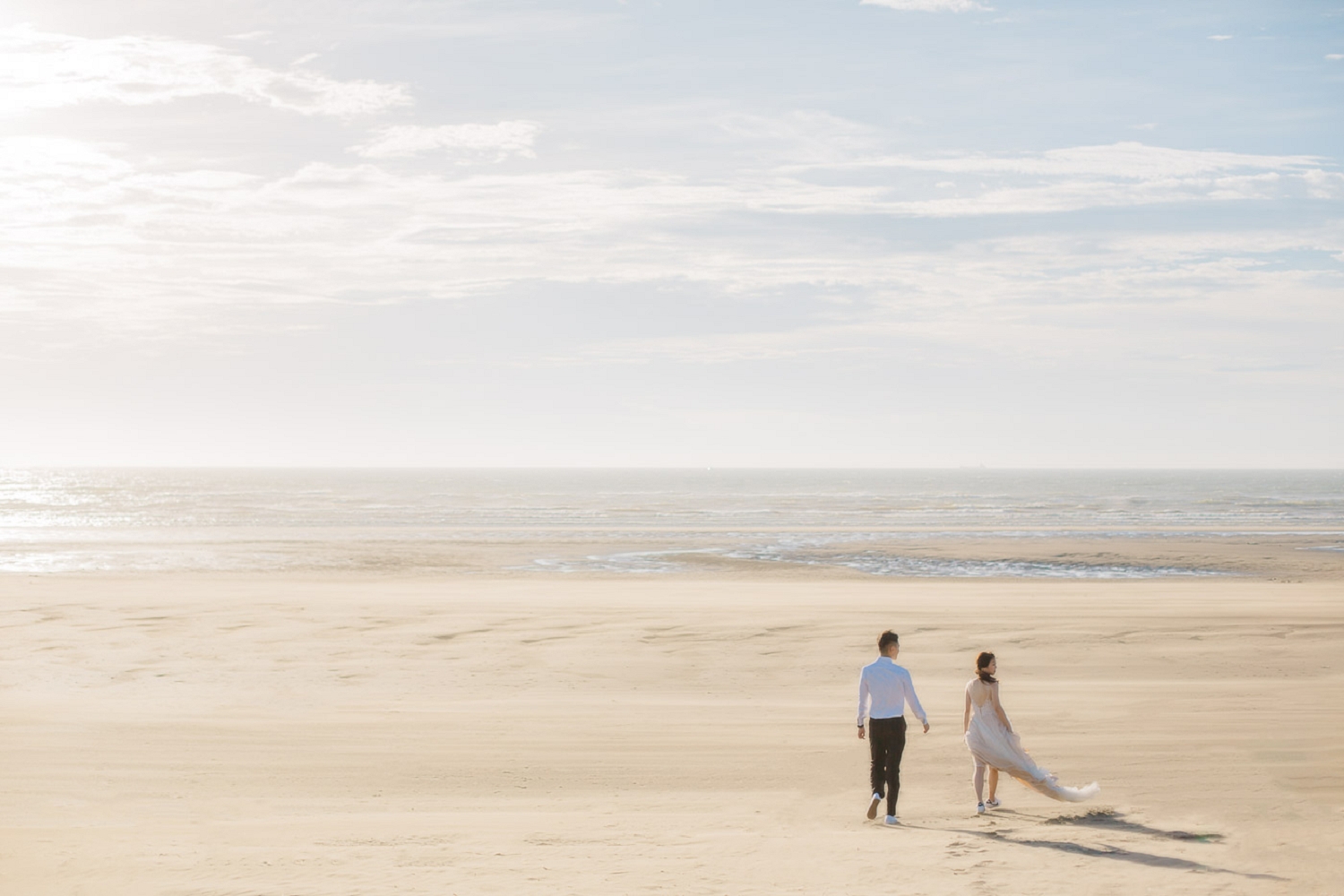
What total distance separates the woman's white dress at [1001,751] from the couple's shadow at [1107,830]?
211 millimetres

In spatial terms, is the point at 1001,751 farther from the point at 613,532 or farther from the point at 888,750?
the point at 613,532

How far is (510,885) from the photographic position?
22.6ft

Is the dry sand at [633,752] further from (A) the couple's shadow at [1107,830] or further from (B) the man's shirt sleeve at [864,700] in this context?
(B) the man's shirt sleeve at [864,700]

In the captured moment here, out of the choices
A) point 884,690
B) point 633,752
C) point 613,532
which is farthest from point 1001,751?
point 613,532

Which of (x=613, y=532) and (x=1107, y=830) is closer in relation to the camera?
(x=1107, y=830)

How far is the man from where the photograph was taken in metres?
8.41

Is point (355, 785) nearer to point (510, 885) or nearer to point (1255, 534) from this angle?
point (510, 885)

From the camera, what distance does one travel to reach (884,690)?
8422 mm

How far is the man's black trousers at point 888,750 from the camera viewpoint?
8430 mm

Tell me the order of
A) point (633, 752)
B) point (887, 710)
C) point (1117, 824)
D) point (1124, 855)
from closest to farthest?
point (1124, 855)
point (1117, 824)
point (887, 710)
point (633, 752)

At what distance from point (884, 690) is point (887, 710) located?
16cm

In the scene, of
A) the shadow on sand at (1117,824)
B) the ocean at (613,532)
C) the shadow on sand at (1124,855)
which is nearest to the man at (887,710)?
the shadow on sand at (1124,855)

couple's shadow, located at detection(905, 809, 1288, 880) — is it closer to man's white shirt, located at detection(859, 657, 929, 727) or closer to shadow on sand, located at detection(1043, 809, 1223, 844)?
shadow on sand, located at detection(1043, 809, 1223, 844)

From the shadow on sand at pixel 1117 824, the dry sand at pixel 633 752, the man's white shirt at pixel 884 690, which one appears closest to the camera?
the dry sand at pixel 633 752
